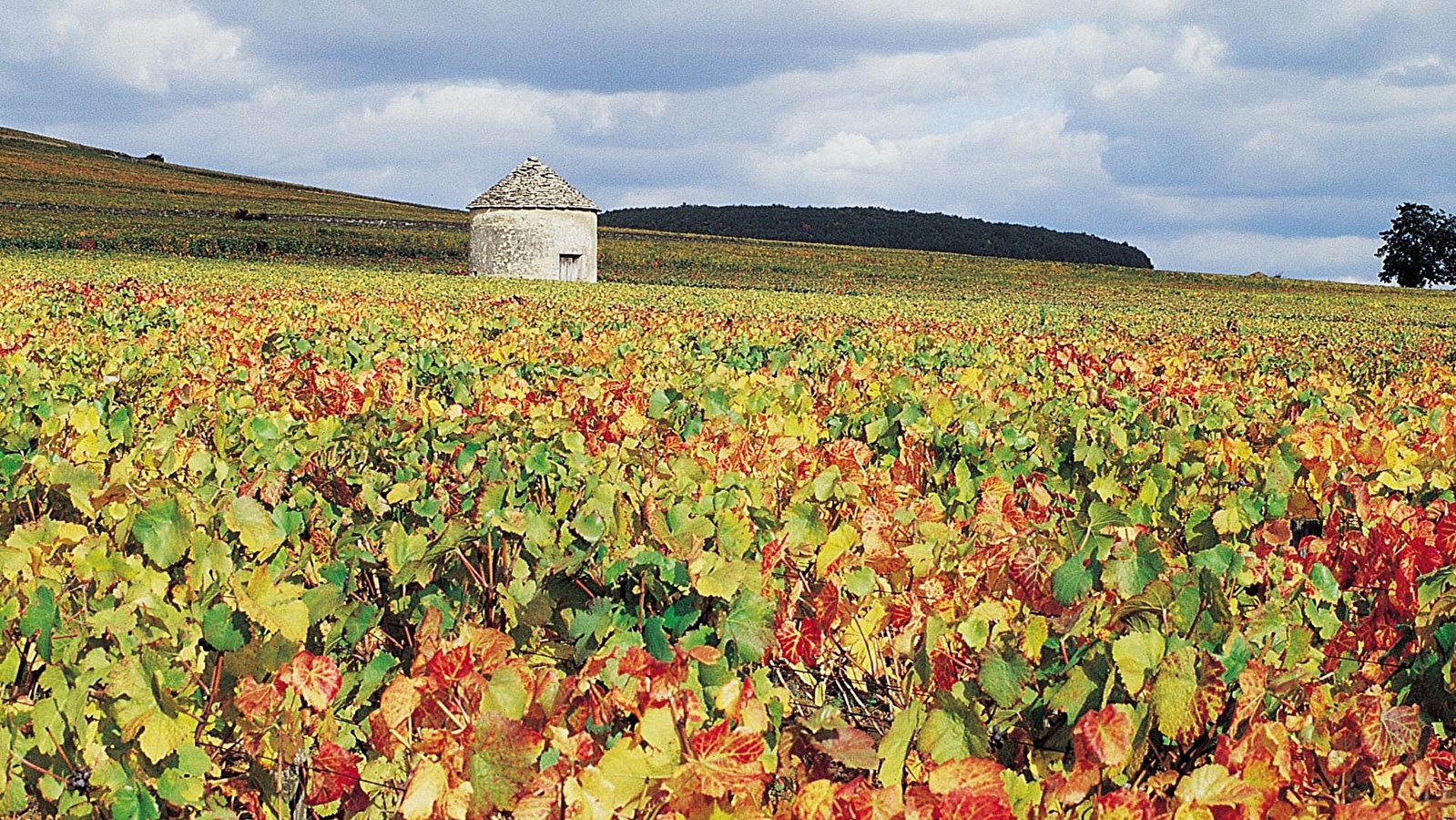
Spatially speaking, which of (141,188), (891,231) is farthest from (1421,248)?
(141,188)

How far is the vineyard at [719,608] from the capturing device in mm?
2189

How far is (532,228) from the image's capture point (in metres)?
41.0

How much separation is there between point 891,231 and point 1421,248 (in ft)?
157

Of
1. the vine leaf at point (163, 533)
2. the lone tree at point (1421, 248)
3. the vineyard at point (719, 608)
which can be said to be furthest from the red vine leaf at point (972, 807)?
the lone tree at point (1421, 248)

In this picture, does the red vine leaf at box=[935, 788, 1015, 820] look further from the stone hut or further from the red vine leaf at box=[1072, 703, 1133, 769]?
the stone hut

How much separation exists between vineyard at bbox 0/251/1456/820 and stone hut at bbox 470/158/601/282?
117ft

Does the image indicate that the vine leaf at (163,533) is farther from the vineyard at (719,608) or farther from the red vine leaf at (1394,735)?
the red vine leaf at (1394,735)

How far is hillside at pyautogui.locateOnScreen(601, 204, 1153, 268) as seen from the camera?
118 m

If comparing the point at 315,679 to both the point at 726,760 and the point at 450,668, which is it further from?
the point at 726,760

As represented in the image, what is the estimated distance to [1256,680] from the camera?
2.31m

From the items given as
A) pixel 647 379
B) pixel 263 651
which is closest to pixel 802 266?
pixel 647 379

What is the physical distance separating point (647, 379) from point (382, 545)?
332 cm

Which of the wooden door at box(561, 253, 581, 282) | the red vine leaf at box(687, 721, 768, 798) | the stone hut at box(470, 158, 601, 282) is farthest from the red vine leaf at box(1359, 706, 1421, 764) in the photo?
the wooden door at box(561, 253, 581, 282)

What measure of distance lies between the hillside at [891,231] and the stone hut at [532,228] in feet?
238
